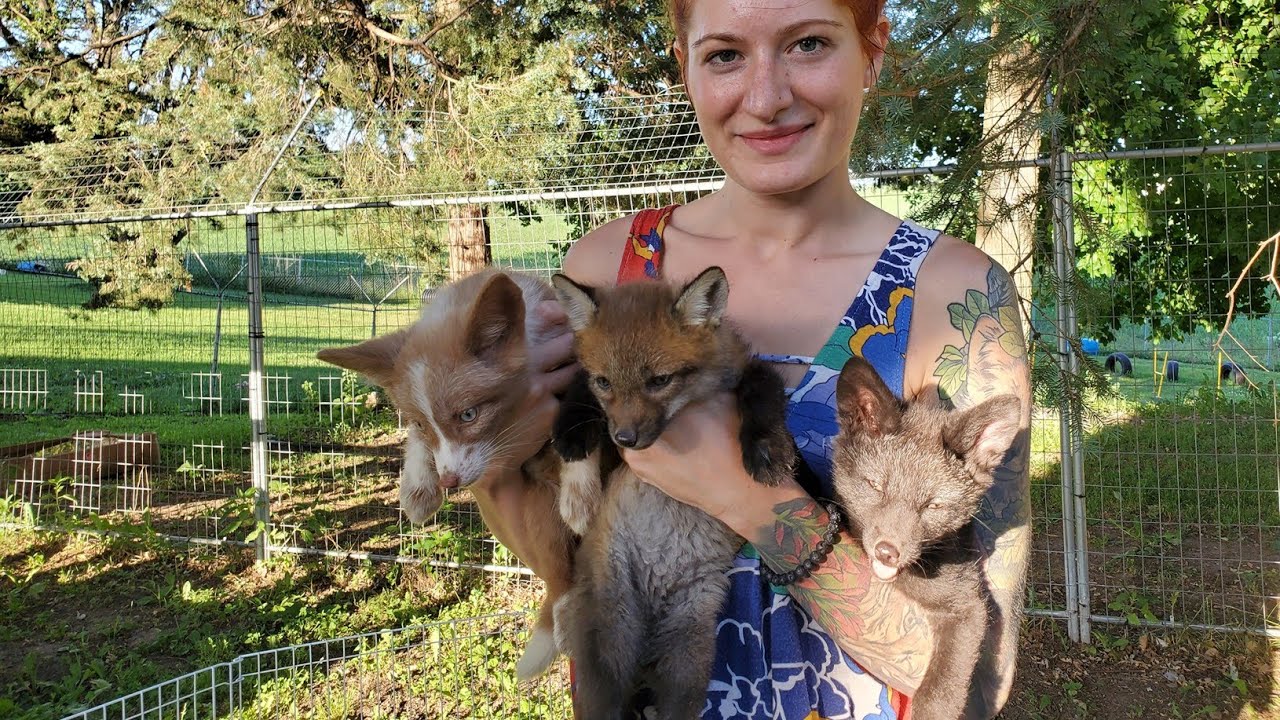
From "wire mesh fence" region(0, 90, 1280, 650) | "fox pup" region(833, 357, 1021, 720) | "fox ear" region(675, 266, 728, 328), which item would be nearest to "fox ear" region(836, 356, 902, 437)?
"fox pup" region(833, 357, 1021, 720)

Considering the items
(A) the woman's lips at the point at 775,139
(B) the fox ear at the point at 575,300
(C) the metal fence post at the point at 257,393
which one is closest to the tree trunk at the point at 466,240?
(C) the metal fence post at the point at 257,393

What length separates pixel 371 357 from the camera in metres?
2.69

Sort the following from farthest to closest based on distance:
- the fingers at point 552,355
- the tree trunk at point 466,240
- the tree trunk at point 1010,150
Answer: the tree trunk at point 466,240, the tree trunk at point 1010,150, the fingers at point 552,355

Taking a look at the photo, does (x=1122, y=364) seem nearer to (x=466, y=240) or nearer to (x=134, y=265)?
(x=466, y=240)

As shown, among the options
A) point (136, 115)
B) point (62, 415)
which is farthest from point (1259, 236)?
point (62, 415)

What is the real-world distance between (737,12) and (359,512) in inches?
300

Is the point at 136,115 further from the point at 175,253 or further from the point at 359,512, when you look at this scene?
the point at 359,512

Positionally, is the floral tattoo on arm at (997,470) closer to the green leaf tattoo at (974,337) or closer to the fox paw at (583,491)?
the green leaf tattoo at (974,337)

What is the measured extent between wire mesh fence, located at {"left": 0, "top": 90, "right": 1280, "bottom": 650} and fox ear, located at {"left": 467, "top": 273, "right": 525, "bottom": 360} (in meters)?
2.40

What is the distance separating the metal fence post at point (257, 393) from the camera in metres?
7.34

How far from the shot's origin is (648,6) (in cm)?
908

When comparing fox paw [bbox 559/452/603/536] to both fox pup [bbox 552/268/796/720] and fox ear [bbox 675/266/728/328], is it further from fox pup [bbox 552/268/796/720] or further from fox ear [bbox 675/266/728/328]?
fox ear [bbox 675/266/728/328]

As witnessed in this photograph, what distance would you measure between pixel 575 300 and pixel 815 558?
0.96 metres

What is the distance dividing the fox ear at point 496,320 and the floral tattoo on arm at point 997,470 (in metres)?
1.23
